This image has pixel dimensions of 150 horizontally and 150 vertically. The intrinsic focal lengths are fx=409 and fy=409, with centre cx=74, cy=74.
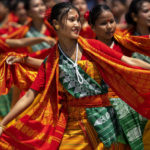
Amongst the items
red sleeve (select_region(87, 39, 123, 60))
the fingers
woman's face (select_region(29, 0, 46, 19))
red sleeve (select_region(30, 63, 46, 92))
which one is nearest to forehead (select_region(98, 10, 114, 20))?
red sleeve (select_region(87, 39, 123, 60))

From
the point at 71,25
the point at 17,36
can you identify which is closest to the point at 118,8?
the point at 17,36

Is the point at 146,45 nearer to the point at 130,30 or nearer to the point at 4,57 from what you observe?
the point at 130,30

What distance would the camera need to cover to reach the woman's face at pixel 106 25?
159 inches

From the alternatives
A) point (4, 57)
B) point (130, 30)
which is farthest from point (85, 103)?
point (130, 30)

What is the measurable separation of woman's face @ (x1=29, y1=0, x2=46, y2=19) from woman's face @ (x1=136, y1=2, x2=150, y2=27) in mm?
1935

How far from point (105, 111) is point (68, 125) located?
378mm

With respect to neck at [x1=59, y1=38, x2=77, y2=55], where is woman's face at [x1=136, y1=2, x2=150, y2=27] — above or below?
below

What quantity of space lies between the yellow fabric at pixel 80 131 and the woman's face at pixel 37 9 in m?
2.85

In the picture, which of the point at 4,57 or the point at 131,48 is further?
the point at 4,57

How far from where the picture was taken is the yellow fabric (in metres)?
3.59

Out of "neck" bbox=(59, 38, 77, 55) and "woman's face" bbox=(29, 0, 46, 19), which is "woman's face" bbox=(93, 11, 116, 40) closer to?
"neck" bbox=(59, 38, 77, 55)

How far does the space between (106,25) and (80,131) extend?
1.11m

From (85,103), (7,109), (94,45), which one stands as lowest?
(7,109)

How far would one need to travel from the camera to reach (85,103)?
11.8ft
